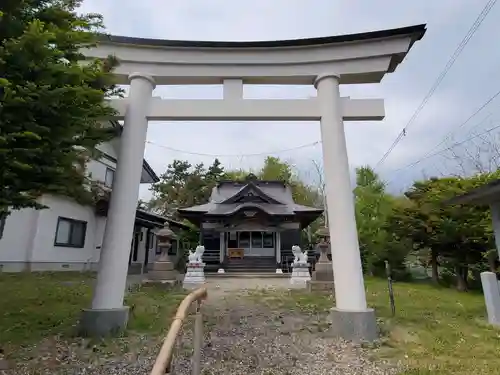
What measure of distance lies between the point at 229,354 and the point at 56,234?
1102cm

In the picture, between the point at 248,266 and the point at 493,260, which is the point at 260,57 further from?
the point at 248,266

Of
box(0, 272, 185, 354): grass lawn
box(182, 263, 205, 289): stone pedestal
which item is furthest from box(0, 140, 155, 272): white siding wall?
box(182, 263, 205, 289): stone pedestal

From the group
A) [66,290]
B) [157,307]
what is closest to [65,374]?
[157,307]

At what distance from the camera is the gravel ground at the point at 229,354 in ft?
12.3

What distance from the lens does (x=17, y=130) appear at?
302cm

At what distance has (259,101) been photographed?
18.2 ft

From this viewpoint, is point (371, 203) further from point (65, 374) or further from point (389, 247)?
point (65, 374)

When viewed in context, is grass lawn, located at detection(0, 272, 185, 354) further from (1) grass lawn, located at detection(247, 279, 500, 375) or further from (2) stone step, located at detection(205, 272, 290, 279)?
(2) stone step, located at detection(205, 272, 290, 279)

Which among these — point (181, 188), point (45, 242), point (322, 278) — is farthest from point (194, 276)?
point (181, 188)

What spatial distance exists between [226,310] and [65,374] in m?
3.61

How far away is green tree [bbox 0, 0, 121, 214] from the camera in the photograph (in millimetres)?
2963

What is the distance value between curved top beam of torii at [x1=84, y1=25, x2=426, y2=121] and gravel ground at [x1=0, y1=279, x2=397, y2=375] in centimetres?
338

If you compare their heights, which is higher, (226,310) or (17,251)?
(17,251)

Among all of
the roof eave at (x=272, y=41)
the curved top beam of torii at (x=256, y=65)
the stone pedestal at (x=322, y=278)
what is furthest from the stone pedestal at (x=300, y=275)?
the roof eave at (x=272, y=41)
